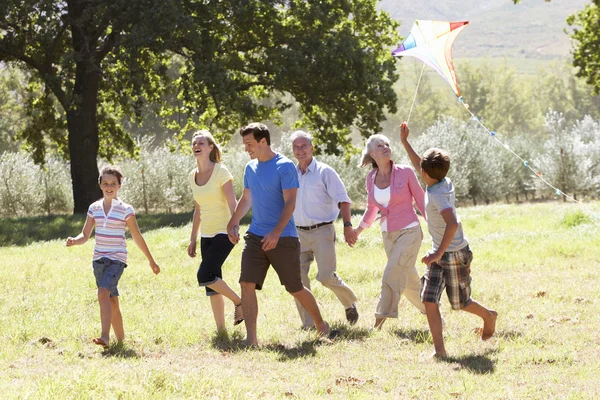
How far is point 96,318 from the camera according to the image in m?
9.90

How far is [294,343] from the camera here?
8.45 meters

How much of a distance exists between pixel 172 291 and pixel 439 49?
492cm

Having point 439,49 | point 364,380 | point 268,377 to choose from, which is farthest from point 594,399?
point 439,49

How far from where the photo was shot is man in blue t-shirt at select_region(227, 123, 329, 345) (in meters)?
7.96

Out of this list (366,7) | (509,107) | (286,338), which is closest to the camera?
(286,338)

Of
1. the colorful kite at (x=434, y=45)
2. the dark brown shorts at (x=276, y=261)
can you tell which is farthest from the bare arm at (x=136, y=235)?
the colorful kite at (x=434, y=45)

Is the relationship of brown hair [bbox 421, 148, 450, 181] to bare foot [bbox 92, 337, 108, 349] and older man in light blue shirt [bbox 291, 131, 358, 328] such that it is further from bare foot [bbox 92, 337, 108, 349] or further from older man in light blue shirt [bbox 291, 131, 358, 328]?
bare foot [bbox 92, 337, 108, 349]

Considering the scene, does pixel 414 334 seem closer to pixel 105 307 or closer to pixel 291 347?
pixel 291 347

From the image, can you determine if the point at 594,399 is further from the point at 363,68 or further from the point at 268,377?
the point at 363,68

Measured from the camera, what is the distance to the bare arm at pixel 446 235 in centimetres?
740

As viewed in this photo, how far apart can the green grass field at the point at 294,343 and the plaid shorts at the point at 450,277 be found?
0.53 m

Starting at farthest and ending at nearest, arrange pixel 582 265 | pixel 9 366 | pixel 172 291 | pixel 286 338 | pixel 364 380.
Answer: pixel 582 265 < pixel 172 291 < pixel 286 338 < pixel 9 366 < pixel 364 380

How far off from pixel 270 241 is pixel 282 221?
0.69ft

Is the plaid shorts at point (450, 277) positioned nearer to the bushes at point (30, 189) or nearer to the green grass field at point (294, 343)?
the green grass field at point (294, 343)
